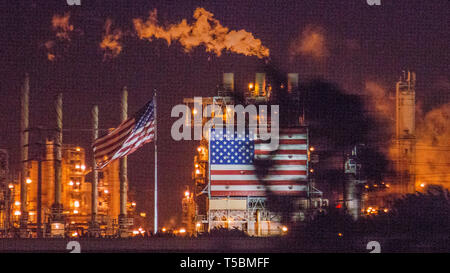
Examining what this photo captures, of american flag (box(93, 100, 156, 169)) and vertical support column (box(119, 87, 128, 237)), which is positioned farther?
vertical support column (box(119, 87, 128, 237))

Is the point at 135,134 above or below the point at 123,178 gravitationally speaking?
above

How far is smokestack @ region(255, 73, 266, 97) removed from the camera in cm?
2928

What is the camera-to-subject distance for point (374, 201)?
30750mm

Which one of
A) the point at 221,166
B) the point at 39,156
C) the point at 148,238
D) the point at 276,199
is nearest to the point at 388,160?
the point at 276,199

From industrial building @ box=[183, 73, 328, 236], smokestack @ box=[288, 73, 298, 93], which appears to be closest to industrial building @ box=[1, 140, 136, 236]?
industrial building @ box=[183, 73, 328, 236]

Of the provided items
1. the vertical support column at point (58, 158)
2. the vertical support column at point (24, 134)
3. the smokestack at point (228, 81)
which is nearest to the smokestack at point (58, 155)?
the vertical support column at point (58, 158)

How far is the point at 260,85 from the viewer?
29766mm

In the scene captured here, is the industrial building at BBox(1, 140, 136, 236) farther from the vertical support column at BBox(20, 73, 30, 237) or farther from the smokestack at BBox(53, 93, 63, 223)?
the vertical support column at BBox(20, 73, 30, 237)

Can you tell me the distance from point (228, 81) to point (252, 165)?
4.24 meters

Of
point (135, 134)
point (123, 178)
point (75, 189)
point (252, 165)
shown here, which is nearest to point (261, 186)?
point (252, 165)

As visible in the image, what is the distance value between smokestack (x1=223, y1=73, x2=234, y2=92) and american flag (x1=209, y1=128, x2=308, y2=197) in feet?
7.24

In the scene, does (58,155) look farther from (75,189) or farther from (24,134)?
(75,189)

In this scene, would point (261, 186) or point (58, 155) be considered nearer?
point (261, 186)

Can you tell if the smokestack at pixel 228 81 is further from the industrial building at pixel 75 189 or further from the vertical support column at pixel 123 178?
the industrial building at pixel 75 189
